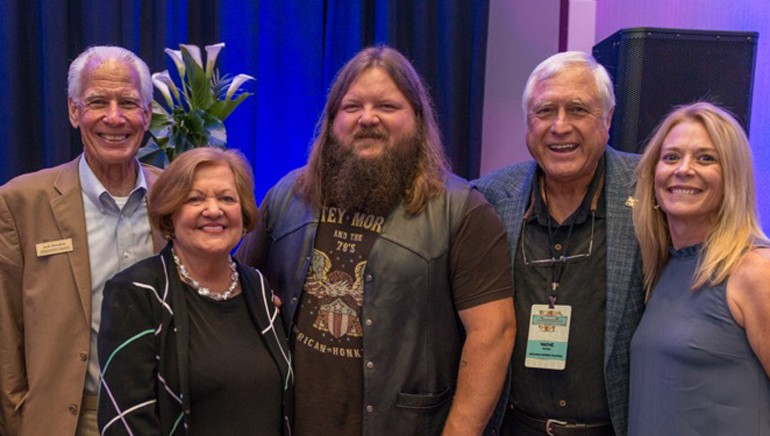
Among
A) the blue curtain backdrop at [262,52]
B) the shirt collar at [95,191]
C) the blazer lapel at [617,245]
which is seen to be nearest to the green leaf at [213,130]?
the blue curtain backdrop at [262,52]

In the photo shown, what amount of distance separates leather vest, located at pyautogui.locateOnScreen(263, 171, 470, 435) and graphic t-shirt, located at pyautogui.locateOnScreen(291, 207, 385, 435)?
33mm

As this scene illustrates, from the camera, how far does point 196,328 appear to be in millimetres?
1796

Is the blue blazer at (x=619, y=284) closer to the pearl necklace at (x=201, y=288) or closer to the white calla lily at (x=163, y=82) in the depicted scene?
the pearl necklace at (x=201, y=288)

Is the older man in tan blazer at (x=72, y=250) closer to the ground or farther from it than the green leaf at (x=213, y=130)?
closer to the ground

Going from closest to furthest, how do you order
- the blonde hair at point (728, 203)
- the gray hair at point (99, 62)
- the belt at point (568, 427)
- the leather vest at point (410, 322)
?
the blonde hair at point (728, 203) → the leather vest at point (410, 322) → the belt at point (568, 427) → the gray hair at point (99, 62)

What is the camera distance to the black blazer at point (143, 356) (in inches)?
66.0

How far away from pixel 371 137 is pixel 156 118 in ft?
4.57

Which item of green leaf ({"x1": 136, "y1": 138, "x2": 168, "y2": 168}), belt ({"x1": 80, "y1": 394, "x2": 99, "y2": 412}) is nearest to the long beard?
belt ({"x1": 80, "y1": 394, "x2": 99, "y2": 412})

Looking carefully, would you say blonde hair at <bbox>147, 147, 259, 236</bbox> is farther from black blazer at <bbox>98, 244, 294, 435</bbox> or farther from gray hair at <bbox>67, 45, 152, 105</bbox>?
gray hair at <bbox>67, 45, 152, 105</bbox>

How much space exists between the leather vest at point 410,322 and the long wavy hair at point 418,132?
0.07 meters

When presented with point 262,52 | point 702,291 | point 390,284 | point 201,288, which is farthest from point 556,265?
point 262,52

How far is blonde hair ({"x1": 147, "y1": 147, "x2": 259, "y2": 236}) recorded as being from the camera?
184 cm

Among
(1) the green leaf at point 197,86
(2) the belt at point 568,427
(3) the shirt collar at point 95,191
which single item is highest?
(1) the green leaf at point 197,86

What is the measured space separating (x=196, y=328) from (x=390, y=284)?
1.86 feet
